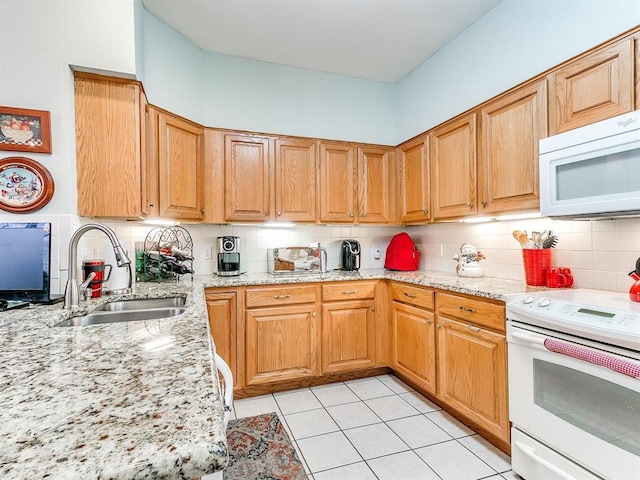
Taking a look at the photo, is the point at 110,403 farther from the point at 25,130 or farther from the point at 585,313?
the point at 25,130

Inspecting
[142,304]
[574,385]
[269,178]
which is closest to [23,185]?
[142,304]

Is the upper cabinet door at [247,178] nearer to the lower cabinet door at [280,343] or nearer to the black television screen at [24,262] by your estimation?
the lower cabinet door at [280,343]

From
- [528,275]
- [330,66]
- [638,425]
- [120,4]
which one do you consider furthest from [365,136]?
[638,425]

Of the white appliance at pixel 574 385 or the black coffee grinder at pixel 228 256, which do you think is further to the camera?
the black coffee grinder at pixel 228 256

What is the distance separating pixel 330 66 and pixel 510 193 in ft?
6.32

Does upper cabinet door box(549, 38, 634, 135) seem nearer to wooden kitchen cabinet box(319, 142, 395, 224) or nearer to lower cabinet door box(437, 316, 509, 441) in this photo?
lower cabinet door box(437, 316, 509, 441)

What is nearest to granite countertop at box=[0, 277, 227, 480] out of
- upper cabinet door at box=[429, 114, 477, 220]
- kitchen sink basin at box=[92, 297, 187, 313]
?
kitchen sink basin at box=[92, 297, 187, 313]

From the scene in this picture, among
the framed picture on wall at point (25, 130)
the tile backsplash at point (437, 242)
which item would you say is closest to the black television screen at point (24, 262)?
the tile backsplash at point (437, 242)

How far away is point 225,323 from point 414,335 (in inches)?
54.8

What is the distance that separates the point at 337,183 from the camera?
9.89 feet

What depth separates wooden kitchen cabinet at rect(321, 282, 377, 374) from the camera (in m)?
2.69

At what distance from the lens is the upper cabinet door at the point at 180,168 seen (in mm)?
2311

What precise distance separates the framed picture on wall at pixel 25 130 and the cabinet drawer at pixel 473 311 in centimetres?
243

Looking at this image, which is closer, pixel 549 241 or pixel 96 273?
pixel 96 273
